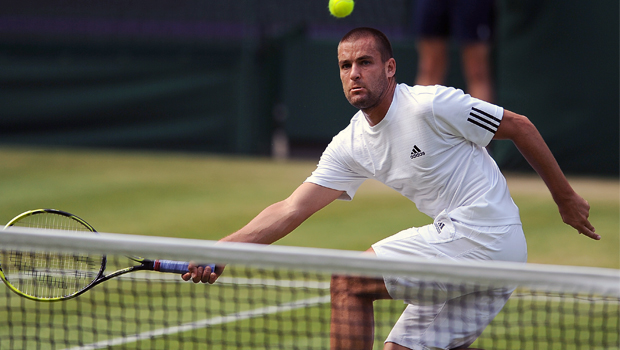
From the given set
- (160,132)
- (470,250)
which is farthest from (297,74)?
(470,250)

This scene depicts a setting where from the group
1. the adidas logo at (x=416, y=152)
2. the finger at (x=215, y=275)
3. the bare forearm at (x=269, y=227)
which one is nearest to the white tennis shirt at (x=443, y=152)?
the adidas logo at (x=416, y=152)

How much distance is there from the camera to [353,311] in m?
2.89

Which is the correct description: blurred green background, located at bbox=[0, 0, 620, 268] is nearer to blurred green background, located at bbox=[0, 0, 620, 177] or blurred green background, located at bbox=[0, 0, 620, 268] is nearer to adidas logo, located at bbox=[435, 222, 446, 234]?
blurred green background, located at bbox=[0, 0, 620, 177]

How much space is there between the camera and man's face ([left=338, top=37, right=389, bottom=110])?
2.90 metres

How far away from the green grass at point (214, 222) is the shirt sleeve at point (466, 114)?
3.74 ft

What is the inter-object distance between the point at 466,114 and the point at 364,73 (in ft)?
1.30

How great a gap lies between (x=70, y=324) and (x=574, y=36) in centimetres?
529

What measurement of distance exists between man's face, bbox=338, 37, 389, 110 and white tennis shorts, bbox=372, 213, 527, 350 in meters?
0.53

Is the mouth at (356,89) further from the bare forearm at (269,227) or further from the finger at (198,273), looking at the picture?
the finger at (198,273)

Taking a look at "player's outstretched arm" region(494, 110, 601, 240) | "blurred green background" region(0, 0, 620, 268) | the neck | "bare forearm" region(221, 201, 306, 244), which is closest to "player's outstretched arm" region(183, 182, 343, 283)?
"bare forearm" region(221, 201, 306, 244)

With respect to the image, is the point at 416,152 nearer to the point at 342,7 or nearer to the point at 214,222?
the point at 342,7

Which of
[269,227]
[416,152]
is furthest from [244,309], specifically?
[416,152]

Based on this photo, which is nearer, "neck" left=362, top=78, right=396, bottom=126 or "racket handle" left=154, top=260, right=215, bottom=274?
"racket handle" left=154, top=260, right=215, bottom=274

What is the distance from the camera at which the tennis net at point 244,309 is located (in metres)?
2.32
